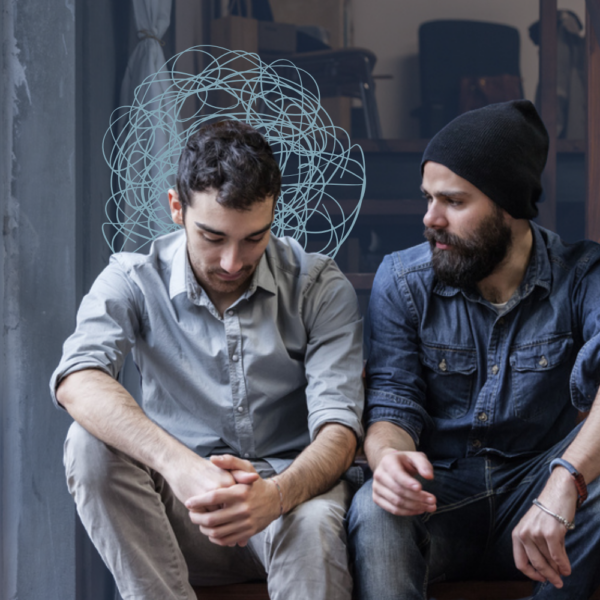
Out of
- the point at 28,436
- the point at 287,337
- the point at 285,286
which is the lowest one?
the point at 28,436

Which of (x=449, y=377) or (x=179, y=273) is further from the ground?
(x=179, y=273)

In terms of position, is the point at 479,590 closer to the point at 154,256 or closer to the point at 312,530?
the point at 312,530

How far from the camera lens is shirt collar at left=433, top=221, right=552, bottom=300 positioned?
1679 mm

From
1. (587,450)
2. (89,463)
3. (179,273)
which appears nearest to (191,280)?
(179,273)

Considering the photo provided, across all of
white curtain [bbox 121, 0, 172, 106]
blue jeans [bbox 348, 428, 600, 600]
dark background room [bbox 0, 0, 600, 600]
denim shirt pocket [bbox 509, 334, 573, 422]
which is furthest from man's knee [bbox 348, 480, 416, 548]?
white curtain [bbox 121, 0, 172, 106]

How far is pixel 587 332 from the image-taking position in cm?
162

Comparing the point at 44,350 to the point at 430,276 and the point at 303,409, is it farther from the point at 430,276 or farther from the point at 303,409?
the point at 430,276

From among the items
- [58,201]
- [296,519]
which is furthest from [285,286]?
[58,201]

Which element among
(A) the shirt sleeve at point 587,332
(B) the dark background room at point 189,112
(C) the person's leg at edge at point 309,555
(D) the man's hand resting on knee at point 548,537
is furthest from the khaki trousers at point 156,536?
(B) the dark background room at point 189,112

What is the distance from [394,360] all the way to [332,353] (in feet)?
0.47

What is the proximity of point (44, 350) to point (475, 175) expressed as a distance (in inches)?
55.2

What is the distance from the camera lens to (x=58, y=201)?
2.32 meters

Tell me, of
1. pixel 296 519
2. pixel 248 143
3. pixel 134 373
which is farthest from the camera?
pixel 134 373

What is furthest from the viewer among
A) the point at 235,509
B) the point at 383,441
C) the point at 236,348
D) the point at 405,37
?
the point at 405,37
